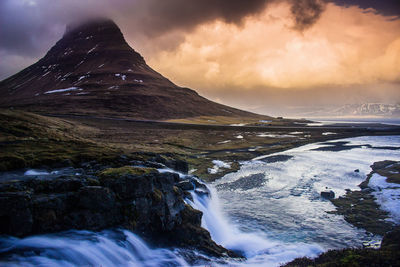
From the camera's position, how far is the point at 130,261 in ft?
42.3

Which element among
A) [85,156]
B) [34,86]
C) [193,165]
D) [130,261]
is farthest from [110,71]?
[130,261]

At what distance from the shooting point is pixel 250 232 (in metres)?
19.6

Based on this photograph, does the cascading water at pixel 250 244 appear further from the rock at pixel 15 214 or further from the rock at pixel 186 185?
the rock at pixel 15 214

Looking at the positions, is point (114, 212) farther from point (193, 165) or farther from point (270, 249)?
point (193, 165)

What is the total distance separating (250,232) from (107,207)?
1163cm

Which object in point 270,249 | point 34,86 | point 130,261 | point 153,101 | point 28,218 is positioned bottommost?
point 270,249

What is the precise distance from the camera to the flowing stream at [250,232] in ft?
38.1

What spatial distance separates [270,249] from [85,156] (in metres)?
17.4

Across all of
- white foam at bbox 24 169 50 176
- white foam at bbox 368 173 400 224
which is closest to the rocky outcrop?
white foam at bbox 24 169 50 176

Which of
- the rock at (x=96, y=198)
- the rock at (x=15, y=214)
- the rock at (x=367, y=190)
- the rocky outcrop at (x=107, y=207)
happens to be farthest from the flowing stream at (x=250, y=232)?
the rock at (x=367, y=190)

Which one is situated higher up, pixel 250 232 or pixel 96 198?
pixel 96 198

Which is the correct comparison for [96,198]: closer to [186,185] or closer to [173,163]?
[186,185]

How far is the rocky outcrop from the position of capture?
11.7 metres

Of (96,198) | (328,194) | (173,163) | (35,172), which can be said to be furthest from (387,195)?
(35,172)
